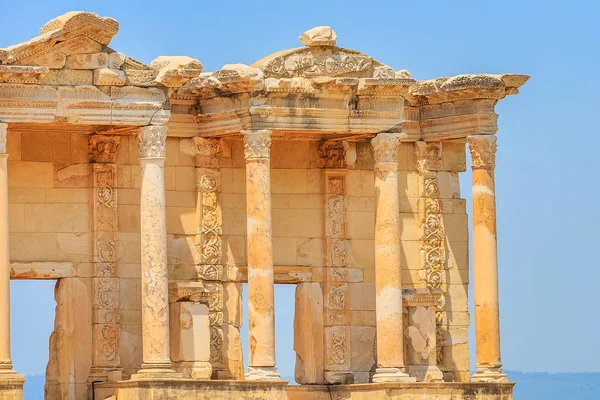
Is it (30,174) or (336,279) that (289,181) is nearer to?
(336,279)

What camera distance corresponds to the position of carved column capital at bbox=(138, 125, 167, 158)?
4453 centimetres

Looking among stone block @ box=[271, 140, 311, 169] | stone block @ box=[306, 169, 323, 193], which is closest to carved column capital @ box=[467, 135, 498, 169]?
stone block @ box=[306, 169, 323, 193]

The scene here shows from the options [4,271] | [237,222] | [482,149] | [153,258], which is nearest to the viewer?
[4,271]

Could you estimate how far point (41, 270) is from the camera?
149ft

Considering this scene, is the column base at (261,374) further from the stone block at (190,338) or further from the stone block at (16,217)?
the stone block at (16,217)

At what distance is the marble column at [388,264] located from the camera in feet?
151

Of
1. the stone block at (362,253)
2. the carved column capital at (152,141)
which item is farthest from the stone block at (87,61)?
the stone block at (362,253)

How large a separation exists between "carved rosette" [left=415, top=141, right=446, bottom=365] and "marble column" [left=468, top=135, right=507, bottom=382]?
1.25m

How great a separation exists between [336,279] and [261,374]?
3.41 metres

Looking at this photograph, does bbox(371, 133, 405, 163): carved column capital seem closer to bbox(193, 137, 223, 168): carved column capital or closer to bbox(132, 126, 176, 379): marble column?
bbox(193, 137, 223, 168): carved column capital

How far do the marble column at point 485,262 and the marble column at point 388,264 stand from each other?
177 centimetres

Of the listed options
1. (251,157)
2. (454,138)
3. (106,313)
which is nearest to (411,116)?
(454,138)

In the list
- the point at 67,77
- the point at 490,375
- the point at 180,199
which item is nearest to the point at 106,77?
the point at 67,77

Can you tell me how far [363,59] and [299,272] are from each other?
14.2 feet
